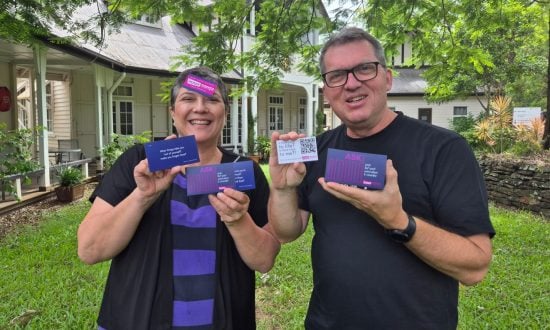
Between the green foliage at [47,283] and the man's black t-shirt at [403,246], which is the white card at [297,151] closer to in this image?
the man's black t-shirt at [403,246]

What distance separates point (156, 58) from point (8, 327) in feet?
36.1

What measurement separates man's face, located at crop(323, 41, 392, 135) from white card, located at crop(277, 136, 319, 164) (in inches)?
7.0

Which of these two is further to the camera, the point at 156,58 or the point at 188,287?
the point at 156,58

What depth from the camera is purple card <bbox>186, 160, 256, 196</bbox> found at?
5.67ft

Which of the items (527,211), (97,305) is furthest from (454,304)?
(527,211)

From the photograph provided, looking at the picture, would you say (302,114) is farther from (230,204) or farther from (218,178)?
(230,204)

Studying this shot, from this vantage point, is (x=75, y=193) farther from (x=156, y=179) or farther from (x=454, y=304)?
(x=454, y=304)

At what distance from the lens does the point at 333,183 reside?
5.04ft

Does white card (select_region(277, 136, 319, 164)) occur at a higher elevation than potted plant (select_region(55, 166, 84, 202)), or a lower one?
higher

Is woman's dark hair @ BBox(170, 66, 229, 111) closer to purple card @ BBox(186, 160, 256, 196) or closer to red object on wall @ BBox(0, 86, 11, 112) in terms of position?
purple card @ BBox(186, 160, 256, 196)

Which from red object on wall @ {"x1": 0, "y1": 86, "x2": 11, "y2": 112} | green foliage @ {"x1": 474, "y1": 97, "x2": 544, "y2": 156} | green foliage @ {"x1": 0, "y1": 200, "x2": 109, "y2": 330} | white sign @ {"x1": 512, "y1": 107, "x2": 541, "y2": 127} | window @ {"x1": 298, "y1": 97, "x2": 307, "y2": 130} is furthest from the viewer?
window @ {"x1": 298, "y1": 97, "x2": 307, "y2": 130}

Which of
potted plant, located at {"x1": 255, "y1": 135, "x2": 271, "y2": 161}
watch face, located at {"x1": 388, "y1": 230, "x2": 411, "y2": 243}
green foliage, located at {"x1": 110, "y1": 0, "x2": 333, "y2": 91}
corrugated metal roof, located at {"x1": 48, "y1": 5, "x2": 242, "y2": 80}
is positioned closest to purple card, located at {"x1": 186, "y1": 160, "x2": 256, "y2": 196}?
watch face, located at {"x1": 388, "y1": 230, "x2": 411, "y2": 243}

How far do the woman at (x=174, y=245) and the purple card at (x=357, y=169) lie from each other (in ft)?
1.20

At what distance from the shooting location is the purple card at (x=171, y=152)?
1674mm
